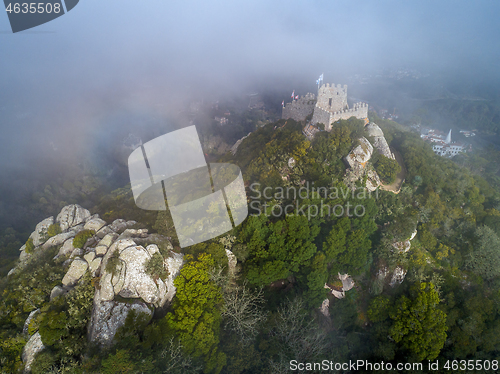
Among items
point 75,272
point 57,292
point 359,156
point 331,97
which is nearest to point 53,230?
point 75,272

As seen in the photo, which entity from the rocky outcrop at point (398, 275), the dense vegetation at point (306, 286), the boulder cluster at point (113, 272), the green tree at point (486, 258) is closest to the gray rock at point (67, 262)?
the boulder cluster at point (113, 272)

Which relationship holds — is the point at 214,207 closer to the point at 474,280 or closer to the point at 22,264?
the point at 22,264

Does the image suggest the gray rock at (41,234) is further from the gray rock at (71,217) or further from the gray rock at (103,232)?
the gray rock at (103,232)

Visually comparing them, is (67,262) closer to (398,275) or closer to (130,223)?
(130,223)

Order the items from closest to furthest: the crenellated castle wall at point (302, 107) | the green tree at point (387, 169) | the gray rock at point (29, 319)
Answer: the gray rock at point (29, 319) → the green tree at point (387, 169) → the crenellated castle wall at point (302, 107)

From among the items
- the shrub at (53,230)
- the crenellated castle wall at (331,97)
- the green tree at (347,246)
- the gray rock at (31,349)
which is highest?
the crenellated castle wall at (331,97)

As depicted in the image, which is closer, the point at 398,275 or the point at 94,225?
the point at 94,225
